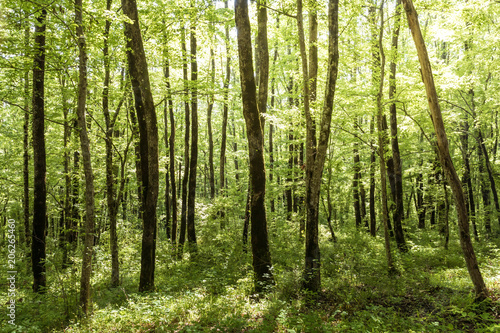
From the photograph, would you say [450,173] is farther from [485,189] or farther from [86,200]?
[485,189]

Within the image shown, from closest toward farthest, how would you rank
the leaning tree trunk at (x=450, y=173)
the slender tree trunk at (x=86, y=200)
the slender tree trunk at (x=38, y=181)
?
1. the leaning tree trunk at (x=450, y=173)
2. the slender tree trunk at (x=86, y=200)
3. the slender tree trunk at (x=38, y=181)

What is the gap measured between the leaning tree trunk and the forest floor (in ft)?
1.64

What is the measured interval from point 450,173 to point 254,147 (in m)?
4.33

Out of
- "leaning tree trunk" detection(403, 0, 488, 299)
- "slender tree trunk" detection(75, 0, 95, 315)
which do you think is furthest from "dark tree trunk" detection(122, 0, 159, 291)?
"leaning tree trunk" detection(403, 0, 488, 299)

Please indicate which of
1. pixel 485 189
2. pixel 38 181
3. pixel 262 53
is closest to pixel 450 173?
pixel 262 53

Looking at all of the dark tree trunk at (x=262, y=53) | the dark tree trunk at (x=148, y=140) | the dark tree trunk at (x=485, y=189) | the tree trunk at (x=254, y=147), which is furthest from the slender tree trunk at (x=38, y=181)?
the dark tree trunk at (x=485, y=189)

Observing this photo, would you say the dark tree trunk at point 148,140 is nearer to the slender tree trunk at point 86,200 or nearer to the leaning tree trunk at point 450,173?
the slender tree trunk at point 86,200

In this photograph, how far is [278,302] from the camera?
6180 millimetres

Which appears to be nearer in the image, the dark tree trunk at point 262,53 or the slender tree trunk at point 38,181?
the slender tree trunk at point 38,181

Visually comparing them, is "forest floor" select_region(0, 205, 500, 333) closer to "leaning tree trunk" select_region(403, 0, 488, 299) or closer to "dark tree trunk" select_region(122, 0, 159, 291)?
"leaning tree trunk" select_region(403, 0, 488, 299)

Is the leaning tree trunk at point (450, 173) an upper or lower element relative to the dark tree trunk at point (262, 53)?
lower

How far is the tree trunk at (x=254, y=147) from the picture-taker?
7.23 metres

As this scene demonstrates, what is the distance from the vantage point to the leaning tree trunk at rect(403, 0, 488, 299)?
616 centimetres

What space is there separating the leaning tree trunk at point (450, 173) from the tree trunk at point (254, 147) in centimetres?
368
